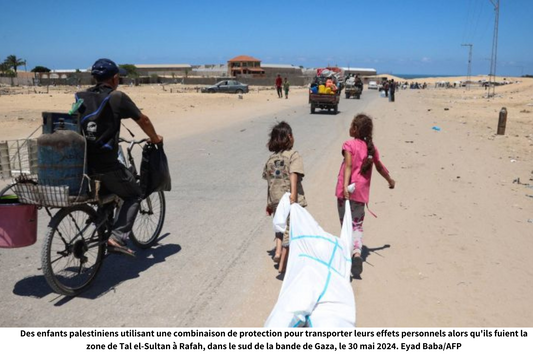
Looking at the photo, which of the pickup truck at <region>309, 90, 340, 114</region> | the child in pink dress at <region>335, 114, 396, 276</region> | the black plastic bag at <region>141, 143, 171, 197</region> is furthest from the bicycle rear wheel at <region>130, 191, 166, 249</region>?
the pickup truck at <region>309, 90, 340, 114</region>

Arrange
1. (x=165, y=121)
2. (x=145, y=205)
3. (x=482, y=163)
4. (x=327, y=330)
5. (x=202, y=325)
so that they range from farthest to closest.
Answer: (x=165, y=121)
(x=482, y=163)
(x=145, y=205)
(x=202, y=325)
(x=327, y=330)

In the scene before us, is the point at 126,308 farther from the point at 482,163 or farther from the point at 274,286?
the point at 482,163

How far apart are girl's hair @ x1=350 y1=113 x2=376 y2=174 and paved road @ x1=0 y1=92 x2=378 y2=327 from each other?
1.42 meters

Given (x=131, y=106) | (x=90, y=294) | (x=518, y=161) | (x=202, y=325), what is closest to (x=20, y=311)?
(x=90, y=294)

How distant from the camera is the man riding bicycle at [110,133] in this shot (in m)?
3.82

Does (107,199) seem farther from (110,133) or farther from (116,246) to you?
(110,133)

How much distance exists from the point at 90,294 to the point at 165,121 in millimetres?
15385

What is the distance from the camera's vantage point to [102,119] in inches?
151

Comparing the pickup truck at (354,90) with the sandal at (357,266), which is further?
the pickup truck at (354,90)

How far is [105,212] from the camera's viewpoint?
418cm

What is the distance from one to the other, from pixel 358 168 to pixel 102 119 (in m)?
2.45

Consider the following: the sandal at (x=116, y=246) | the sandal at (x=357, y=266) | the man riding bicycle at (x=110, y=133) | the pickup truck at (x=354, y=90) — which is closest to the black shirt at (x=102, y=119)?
the man riding bicycle at (x=110, y=133)

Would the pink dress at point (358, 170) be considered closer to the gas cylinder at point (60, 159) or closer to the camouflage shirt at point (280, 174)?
the camouflage shirt at point (280, 174)

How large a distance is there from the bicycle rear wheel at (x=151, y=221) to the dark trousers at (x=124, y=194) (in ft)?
2.83
